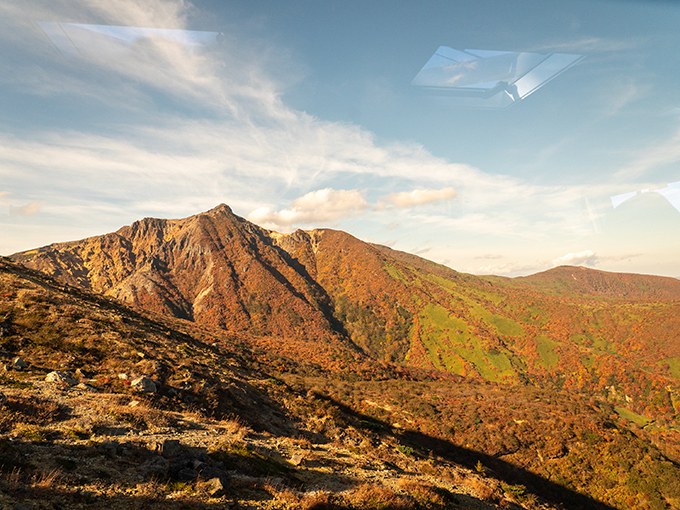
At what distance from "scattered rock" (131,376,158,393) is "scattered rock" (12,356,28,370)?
4.98 meters

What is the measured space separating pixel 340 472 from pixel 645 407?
5747 inches

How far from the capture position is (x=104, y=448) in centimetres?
Result: 898

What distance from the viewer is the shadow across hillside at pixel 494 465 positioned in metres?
26.2

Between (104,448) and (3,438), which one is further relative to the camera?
(104,448)

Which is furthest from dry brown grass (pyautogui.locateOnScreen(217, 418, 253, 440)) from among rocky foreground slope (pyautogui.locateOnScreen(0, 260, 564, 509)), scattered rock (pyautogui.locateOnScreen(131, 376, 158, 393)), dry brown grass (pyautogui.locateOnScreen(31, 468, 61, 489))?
dry brown grass (pyautogui.locateOnScreen(31, 468, 61, 489))

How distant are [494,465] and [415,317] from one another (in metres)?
138

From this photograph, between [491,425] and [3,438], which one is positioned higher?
[3,438]

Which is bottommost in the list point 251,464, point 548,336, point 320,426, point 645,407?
point 645,407

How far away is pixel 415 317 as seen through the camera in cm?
16525

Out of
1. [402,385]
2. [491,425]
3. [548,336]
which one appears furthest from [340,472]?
[548,336]

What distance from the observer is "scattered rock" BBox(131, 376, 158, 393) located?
1538 cm

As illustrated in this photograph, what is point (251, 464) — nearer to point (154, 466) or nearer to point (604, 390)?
point (154, 466)

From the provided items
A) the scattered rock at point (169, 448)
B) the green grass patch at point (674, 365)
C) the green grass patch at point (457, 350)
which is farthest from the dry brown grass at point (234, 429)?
the green grass patch at point (674, 365)

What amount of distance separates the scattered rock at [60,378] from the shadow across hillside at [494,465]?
66.3 ft
